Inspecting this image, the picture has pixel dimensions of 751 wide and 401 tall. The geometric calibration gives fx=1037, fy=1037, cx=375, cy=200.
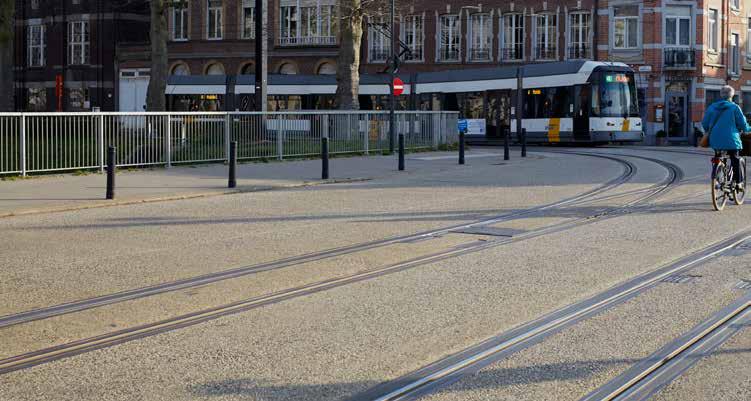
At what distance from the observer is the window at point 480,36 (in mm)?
58156

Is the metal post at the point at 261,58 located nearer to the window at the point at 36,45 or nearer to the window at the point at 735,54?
the window at the point at 735,54

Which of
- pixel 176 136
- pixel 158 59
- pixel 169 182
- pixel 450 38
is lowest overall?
pixel 169 182

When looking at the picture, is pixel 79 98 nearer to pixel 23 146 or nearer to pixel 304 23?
pixel 304 23

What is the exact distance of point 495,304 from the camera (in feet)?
26.2

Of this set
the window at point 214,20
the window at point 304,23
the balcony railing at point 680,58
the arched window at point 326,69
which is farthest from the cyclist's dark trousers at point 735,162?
the window at point 214,20

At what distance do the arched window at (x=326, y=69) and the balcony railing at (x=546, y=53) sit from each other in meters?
12.8

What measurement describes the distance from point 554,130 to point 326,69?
81.6 feet

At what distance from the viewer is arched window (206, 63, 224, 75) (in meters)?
64.4

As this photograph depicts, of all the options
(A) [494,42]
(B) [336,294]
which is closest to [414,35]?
(A) [494,42]

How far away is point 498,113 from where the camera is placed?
42.6m

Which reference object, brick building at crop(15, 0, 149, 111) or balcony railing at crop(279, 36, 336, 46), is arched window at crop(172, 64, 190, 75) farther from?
balcony railing at crop(279, 36, 336, 46)

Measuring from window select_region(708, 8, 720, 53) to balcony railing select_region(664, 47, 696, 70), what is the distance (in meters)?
2.48

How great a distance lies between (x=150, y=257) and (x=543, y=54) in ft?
157

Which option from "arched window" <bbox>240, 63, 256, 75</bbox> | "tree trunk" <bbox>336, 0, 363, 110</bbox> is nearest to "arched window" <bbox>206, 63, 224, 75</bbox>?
"arched window" <bbox>240, 63, 256, 75</bbox>
